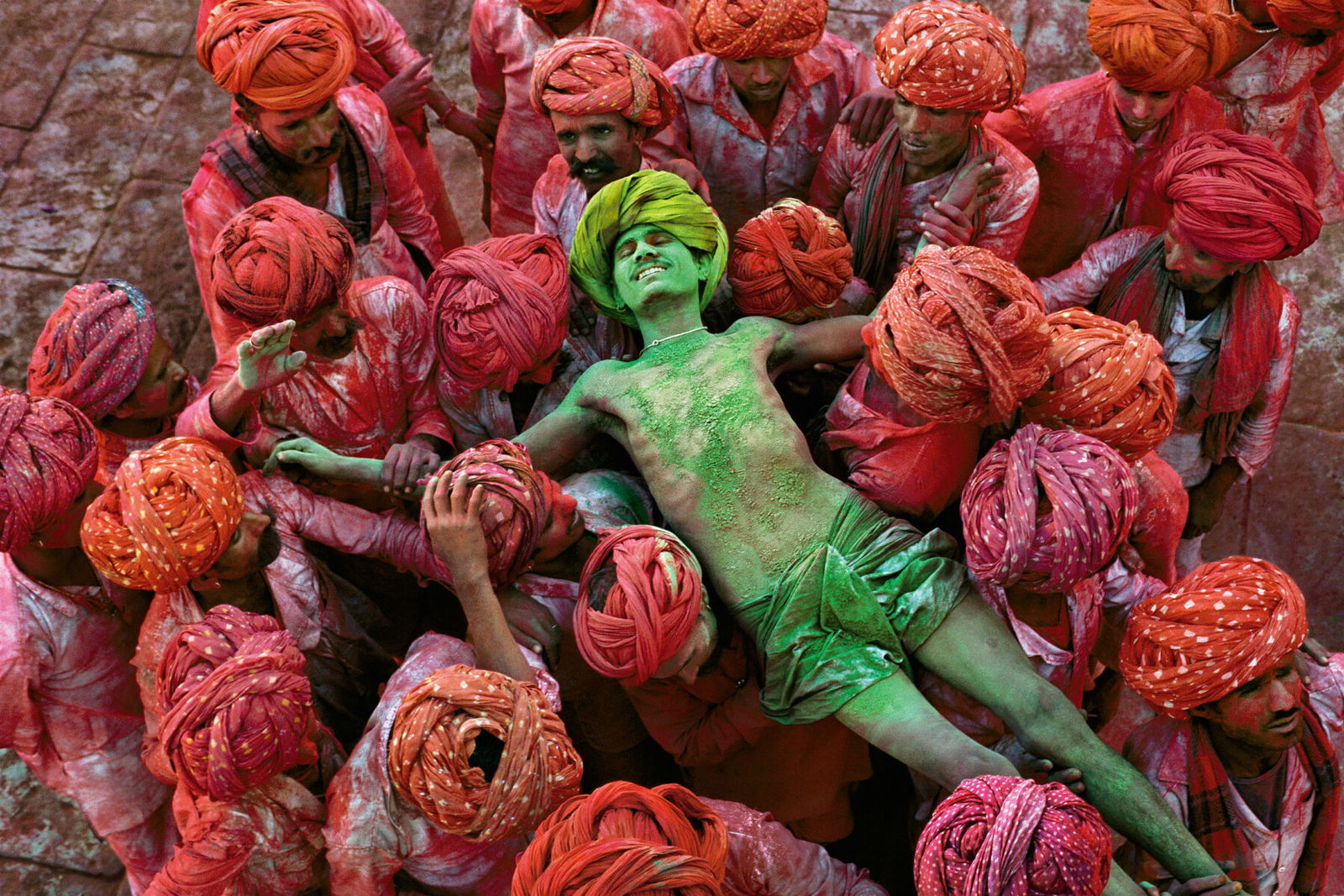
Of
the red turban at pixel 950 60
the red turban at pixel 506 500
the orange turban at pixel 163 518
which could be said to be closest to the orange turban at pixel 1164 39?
the red turban at pixel 950 60

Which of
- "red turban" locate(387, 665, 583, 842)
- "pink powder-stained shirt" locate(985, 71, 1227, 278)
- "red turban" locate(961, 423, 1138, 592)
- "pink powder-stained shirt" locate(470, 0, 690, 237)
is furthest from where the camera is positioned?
"pink powder-stained shirt" locate(470, 0, 690, 237)

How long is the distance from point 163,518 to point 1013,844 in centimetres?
192

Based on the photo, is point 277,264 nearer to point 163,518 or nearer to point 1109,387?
point 163,518

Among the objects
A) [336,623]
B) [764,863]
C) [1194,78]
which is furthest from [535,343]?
[1194,78]

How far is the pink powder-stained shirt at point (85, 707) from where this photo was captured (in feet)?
11.8

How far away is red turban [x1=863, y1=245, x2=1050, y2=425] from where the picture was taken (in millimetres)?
3268

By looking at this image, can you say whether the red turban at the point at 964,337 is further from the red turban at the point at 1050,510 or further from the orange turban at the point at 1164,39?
the orange turban at the point at 1164,39

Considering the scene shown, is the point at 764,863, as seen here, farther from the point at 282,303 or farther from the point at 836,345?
the point at 282,303

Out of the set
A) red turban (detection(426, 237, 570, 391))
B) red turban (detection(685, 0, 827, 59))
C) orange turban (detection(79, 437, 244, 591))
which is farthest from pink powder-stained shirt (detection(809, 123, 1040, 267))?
orange turban (detection(79, 437, 244, 591))

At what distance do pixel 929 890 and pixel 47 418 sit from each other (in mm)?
2251

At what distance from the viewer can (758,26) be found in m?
4.15

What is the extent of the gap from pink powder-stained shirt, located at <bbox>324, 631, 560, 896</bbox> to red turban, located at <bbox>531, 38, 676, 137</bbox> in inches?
63.4

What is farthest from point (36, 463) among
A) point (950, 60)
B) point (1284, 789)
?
point (1284, 789)

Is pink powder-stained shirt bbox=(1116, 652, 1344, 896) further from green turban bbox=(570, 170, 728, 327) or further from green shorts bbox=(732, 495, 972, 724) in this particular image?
green turban bbox=(570, 170, 728, 327)
